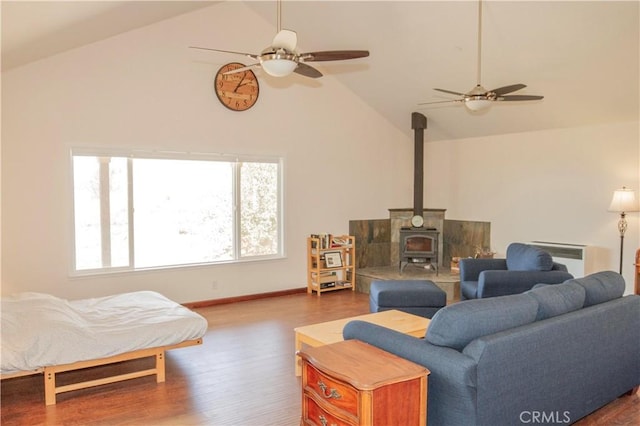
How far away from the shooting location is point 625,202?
18.4ft

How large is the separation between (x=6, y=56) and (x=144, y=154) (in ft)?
6.16

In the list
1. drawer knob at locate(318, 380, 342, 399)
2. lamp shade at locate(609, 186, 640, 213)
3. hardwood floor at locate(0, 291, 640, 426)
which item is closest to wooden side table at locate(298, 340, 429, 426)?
drawer knob at locate(318, 380, 342, 399)

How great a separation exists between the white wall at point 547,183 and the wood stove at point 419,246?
35.7 inches

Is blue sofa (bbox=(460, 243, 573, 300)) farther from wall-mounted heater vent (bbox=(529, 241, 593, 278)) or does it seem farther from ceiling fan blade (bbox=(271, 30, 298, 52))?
ceiling fan blade (bbox=(271, 30, 298, 52))

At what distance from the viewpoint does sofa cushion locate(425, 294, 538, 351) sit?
2.48 meters

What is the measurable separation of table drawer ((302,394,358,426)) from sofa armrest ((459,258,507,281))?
362 centimetres

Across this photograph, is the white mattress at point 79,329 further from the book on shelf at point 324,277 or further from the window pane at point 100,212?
the book on shelf at point 324,277

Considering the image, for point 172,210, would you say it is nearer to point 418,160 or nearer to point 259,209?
point 259,209

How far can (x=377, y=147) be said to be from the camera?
26.8ft

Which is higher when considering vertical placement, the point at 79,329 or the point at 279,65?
the point at 279,65

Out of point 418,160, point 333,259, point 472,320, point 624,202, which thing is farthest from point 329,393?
point 418,160

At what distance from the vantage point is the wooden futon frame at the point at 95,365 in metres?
3.44

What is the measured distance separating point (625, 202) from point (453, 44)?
110 inches

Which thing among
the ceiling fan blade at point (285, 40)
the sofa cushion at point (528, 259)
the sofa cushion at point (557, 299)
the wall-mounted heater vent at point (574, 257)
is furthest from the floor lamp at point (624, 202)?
the ceiling fan blade at point (285, 40)
